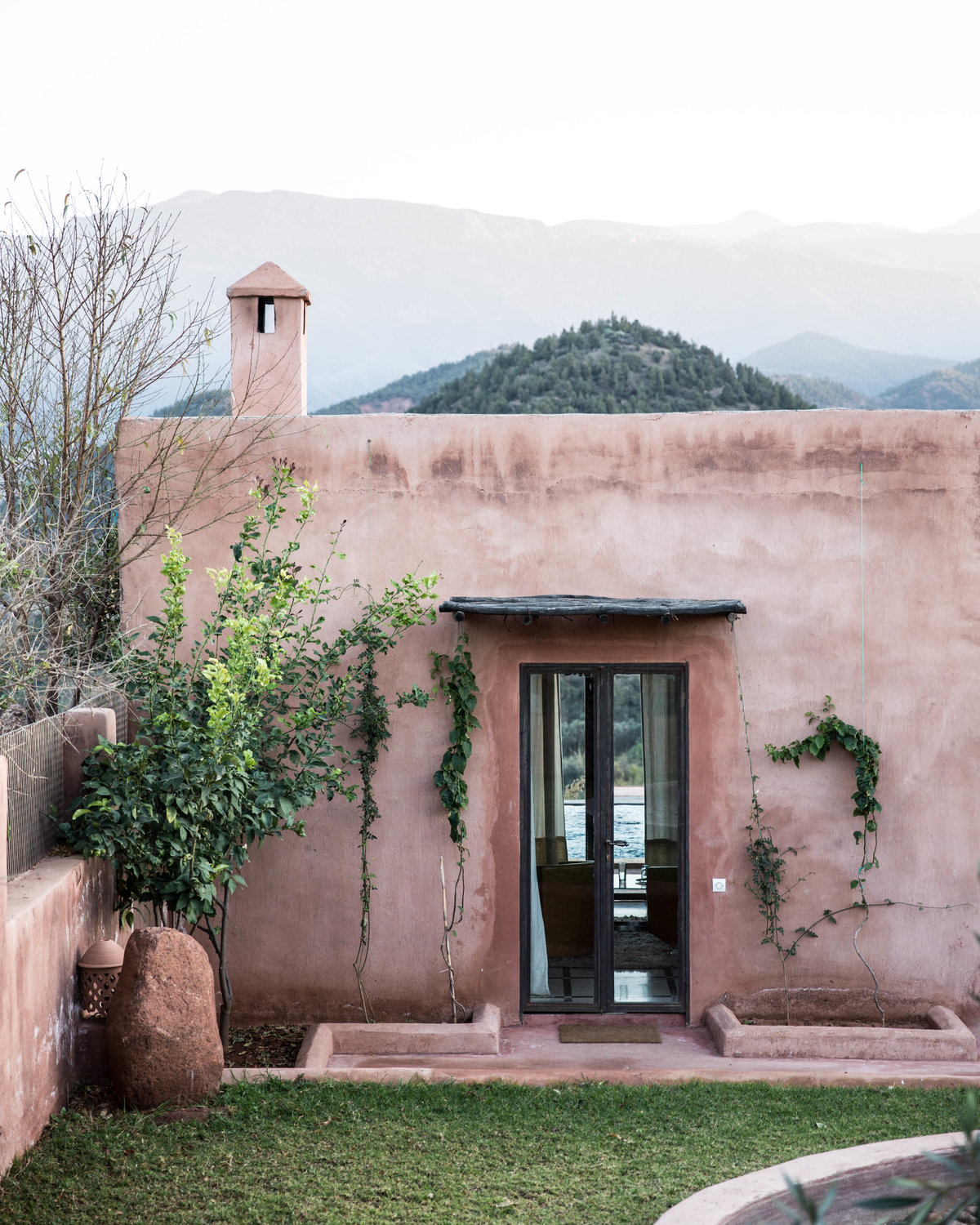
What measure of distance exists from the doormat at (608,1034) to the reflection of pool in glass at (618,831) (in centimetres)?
115

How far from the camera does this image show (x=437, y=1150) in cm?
548

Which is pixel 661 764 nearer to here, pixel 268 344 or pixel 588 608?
pixel 588 608

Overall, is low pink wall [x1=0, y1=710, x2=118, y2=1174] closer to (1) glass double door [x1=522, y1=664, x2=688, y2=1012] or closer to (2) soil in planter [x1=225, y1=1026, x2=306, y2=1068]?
(2) soil in planter [x1=225, y1=1026, x2=306, y2=1068]

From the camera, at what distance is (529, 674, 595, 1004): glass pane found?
793 cm

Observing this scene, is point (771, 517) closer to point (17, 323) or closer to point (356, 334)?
point (17, 323)

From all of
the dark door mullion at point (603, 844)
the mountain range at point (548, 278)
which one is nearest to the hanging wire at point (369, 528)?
the dark door mullion at point (603, 844)

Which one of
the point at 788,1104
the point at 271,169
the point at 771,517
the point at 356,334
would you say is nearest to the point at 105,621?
the point at 771,517

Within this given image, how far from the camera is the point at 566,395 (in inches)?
A: 995

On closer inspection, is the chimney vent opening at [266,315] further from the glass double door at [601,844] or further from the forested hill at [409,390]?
the forested hill at [409,390]

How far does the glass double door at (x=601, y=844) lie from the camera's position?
25.9ft

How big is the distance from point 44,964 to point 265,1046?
2.11 metres

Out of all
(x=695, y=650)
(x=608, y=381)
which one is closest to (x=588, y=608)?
(x=695, y=650)

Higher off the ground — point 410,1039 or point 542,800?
point 542,800

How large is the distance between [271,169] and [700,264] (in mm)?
28859
